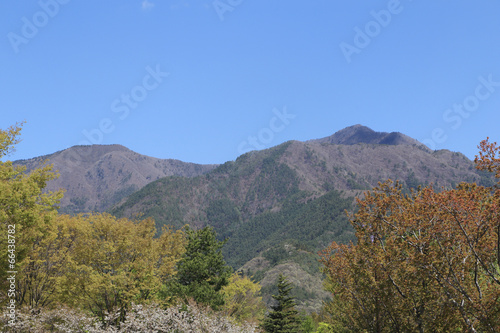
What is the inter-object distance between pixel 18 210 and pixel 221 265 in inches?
998

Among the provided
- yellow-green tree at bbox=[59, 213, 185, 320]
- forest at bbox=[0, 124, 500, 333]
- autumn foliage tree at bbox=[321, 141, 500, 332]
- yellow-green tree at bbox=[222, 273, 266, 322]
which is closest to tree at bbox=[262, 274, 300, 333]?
yellow-green tree at bbox=[222, 273, 266, 322]

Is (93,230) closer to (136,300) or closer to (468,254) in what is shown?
(136,300)

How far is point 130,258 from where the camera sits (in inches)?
1284

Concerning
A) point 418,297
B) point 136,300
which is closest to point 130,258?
point 136,300

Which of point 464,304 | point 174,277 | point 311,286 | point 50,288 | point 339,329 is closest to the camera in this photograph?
point 464,304

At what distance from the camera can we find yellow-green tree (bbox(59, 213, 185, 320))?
29.0m

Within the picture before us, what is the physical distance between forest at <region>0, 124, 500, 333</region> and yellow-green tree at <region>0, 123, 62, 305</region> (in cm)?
8

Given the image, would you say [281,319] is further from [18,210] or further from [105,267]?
[18,210]

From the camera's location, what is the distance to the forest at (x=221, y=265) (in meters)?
13.7

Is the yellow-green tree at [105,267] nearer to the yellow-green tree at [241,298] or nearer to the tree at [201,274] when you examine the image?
the tree at [201,274]

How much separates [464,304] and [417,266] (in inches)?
84.4

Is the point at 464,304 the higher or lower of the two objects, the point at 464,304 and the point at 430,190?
the lower

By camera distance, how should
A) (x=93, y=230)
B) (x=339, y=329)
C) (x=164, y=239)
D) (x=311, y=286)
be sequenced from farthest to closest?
1. (x=311, y=286)
2. (x=164, y=239)
3. (x=339, y=329)
4. (x=93, y=230)

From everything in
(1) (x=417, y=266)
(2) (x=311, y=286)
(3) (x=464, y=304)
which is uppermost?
(1) (x=417, y=266)
